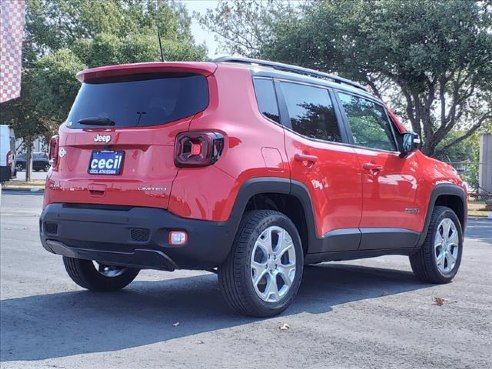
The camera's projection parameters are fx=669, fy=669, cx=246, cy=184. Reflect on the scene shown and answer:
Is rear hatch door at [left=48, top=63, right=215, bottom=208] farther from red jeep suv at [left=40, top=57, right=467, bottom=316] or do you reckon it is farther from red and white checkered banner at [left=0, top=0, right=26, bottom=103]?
red and white checkered banner at [left=0, top=0, right=26, bottom=103]

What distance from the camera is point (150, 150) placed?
4.81 metres

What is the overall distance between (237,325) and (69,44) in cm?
3763

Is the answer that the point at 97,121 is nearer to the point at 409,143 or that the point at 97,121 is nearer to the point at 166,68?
the point at 166,68

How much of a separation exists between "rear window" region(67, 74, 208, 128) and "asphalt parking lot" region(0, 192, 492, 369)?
154cm

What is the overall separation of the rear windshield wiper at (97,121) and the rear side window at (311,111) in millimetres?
1433

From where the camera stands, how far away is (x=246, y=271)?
15.8 feet

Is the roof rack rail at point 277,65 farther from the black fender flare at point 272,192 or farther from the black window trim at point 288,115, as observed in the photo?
the black fender flare at point 272,192

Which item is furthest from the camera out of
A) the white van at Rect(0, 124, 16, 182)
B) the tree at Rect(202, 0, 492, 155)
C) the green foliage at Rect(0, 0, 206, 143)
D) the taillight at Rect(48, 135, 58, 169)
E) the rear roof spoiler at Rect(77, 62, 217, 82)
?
the green foliage at Rect(0, 0, 206, 143)

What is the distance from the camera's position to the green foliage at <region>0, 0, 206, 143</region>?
3306 centimetres

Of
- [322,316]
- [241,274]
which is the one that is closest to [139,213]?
[241,274]

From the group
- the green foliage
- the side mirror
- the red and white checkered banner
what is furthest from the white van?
the green foliage

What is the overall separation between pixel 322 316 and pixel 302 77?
2036 mm

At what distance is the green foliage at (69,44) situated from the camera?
33062mm

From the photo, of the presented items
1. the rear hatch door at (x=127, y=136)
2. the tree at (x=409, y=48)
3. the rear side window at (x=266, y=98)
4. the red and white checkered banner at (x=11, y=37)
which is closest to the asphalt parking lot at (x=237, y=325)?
the rear hatch door at (x=127, y=136)
